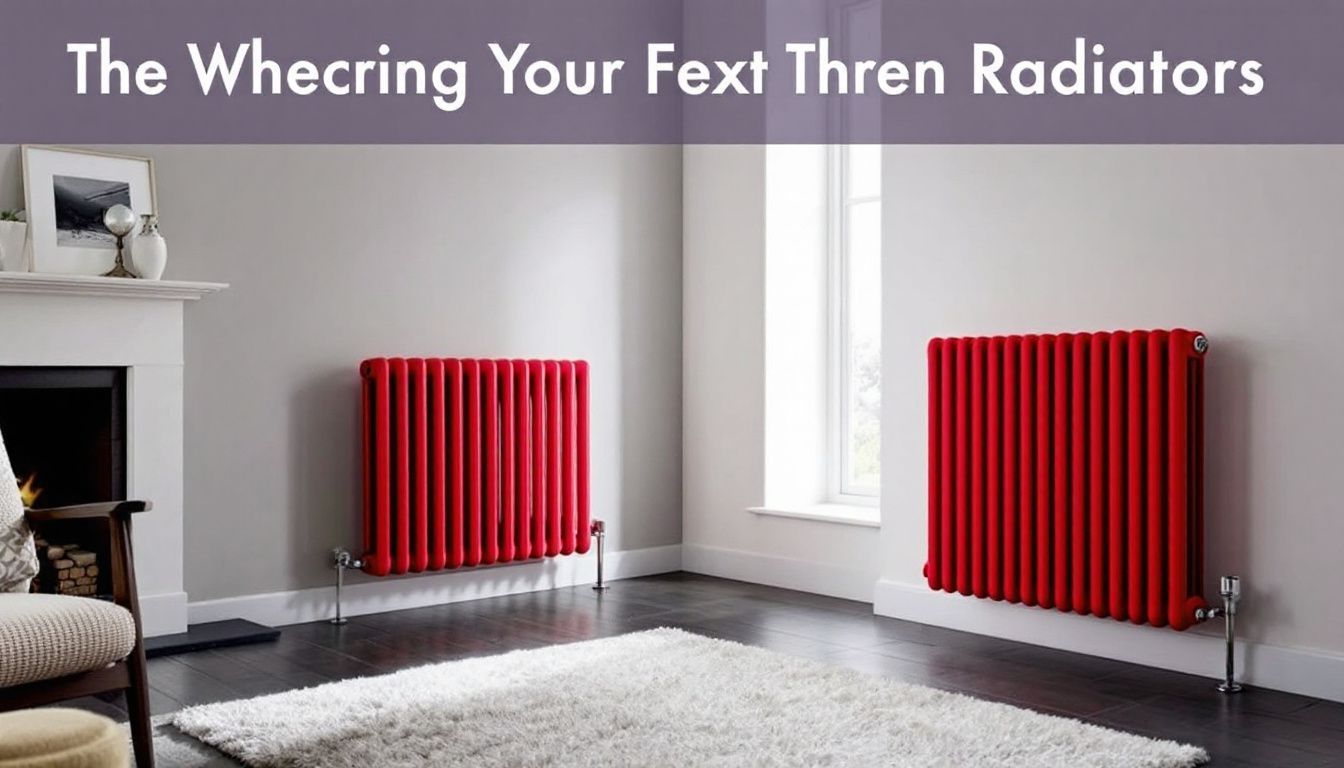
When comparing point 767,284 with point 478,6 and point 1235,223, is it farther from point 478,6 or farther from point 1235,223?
point 1235,223

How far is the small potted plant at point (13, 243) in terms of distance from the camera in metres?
3.65

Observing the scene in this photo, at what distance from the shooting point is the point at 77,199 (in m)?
3.87

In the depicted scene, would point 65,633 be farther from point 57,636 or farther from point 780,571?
point 780,571

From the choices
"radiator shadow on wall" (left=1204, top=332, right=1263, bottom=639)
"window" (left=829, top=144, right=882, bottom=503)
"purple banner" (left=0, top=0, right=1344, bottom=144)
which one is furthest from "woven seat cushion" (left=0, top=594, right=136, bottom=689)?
"window" (left=829, top=144, right=882, bottom=503)

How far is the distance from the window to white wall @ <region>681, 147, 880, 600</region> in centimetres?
36

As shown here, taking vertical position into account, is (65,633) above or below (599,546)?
above

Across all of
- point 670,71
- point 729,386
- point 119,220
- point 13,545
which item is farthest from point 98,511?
point 670,71

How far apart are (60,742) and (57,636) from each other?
784 millimetres

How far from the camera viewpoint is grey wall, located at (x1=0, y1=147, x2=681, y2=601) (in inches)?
164

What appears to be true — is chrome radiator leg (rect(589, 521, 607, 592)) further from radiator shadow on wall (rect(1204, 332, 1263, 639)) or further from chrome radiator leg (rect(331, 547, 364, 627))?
radiator shadow on wall (rect(1204, 332, 1263, 639))

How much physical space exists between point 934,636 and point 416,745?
1955 mm

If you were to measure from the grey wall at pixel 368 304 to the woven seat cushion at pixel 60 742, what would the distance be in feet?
8.07

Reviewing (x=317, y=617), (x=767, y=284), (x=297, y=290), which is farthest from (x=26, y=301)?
(x=767, y=284)

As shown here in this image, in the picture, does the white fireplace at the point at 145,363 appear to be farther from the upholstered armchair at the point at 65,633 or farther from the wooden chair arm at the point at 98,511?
the wooden chair arm at the point at 98,511
